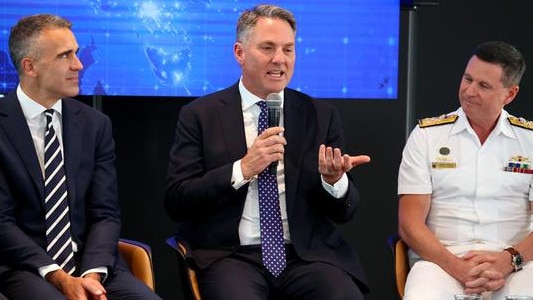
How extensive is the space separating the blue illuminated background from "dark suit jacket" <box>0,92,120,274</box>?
3.07ft

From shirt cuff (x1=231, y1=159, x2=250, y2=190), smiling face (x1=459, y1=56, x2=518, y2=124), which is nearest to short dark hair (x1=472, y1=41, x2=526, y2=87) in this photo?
smiling face (x1=459, y1=56, x2=518, y2=124)

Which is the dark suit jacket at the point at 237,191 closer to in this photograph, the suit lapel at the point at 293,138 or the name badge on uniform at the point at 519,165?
the suit lapel at the point at 293,138

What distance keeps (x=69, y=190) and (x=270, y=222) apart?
2.90ft

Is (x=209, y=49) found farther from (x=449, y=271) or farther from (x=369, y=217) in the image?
(x=449, y=271)

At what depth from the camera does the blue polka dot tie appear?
3771mm

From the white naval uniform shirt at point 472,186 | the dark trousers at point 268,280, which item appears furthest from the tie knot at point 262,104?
the white naval uniform shirt at point 472,186

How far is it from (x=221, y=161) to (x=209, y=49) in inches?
45.6

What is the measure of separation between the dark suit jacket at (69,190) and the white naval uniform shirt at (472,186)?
144cm

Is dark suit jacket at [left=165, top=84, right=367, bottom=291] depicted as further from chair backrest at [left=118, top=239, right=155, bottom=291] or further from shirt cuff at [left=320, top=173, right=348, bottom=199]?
chair backrest at [left=118, top=239, right=155, bottom=291]

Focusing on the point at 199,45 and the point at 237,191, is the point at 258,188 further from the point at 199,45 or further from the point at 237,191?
the point at 199,45

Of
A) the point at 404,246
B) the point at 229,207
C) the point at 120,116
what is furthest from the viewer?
the point at 120,116

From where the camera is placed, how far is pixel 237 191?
12.3 feet

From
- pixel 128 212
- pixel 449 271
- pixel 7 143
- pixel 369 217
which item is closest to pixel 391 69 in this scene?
pixel 369 217

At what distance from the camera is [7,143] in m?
3.60
